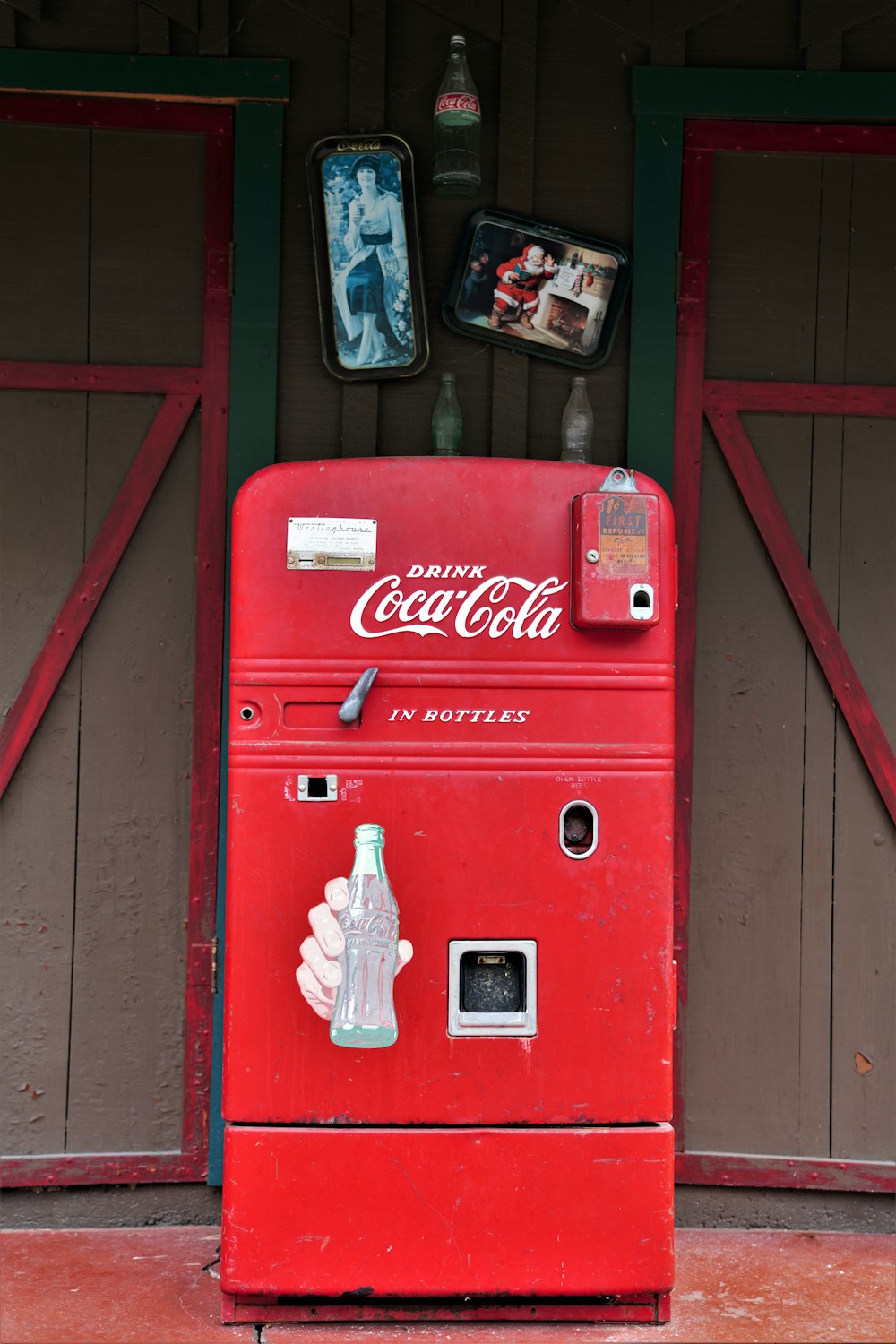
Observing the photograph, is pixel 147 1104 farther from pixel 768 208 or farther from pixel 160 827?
pixel 768 208

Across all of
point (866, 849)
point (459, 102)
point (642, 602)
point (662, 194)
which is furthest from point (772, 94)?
point (866, 849)

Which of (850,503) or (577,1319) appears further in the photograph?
(850,503)

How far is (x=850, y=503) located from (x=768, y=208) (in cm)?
85

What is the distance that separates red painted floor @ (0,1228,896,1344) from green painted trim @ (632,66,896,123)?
3.02 meters

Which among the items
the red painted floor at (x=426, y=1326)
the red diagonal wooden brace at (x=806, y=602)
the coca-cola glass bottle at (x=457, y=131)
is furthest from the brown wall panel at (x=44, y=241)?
the red painted floor at (x=426, y=1326)

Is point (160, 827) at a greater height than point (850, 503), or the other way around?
point (850, 503)

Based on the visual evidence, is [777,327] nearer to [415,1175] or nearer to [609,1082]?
[609,1082]

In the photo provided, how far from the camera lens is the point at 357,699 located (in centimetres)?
252

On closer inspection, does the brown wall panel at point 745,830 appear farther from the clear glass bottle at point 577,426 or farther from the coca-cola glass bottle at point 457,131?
the coca-cola glass bottle at point 457,131

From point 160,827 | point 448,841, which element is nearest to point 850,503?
point 448,841

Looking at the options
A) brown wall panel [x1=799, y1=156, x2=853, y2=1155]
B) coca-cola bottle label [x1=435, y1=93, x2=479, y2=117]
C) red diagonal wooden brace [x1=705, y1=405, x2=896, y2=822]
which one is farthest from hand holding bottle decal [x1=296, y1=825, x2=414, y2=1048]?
coca-cola bottle label [x1=435, y1=93, x2=479, y2=117]

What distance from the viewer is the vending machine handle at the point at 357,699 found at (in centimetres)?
251

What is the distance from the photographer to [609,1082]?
2584 millimetres

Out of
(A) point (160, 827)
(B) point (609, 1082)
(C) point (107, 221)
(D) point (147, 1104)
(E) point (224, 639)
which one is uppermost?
(C) point (107, 221)
